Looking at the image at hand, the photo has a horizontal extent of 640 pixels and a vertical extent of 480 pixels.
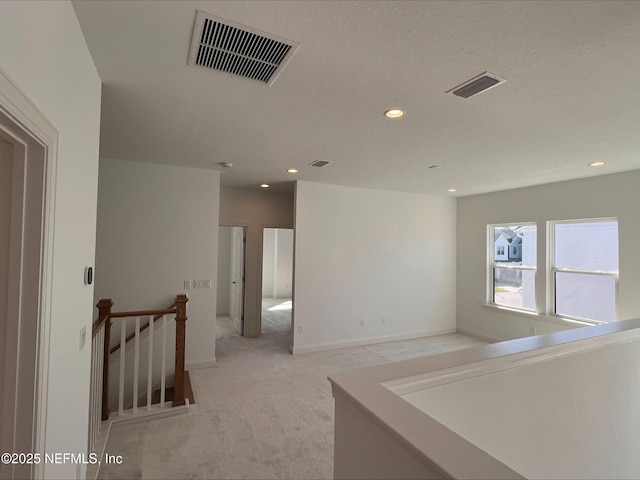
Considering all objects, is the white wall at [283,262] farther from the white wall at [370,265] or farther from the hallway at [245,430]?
the hallway at [245,430]

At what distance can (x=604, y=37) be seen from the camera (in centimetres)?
144

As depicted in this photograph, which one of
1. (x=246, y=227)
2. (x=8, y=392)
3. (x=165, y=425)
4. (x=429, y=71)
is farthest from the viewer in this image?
(x=246, y=227)

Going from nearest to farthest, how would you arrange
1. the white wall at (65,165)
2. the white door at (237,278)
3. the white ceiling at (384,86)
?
1. the white wall at (65,165)
2. the white ceiling at (384,86)
3. the white door at (237,278)

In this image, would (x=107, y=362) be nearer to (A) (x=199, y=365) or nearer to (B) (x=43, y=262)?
(A) (x=199, y=365)

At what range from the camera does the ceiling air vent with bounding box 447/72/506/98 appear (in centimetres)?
180

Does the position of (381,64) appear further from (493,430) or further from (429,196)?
(429,196)

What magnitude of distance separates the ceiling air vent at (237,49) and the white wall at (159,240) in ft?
8.62

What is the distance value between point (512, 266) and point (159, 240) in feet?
18.3

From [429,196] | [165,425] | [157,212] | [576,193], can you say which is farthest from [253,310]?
[576,193]

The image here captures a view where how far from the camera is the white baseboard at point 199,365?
4.09 meters

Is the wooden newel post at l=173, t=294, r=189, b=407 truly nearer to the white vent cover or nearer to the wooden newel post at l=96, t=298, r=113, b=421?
the wooden newel post at l=96, t=298, r=113, b=421

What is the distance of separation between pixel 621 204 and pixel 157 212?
5.88m

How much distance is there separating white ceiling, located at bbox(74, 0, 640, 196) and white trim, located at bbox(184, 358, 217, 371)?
2636 millimetres

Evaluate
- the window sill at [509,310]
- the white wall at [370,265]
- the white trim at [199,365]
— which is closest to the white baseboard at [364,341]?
the white wall at [370,265]
